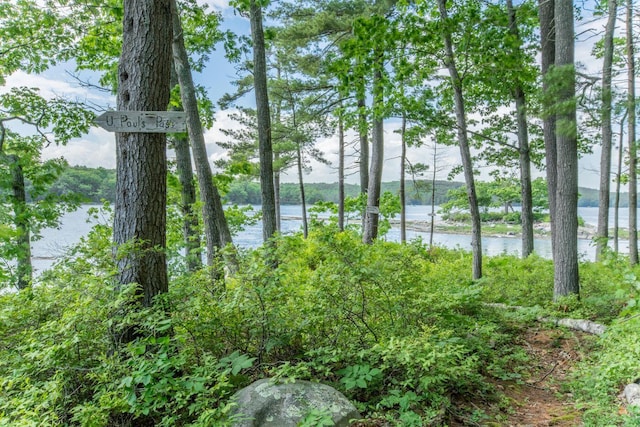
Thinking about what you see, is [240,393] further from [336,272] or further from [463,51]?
[463,51]

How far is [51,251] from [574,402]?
407cm

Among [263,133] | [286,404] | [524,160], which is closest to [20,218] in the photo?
[263,133]

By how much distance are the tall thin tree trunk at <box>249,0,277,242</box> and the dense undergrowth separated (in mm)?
2347

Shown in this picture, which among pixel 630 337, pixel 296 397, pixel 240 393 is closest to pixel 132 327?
pixel 240 393

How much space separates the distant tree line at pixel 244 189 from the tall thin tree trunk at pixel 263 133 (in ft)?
→ 6.71

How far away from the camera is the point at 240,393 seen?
6.97 ft

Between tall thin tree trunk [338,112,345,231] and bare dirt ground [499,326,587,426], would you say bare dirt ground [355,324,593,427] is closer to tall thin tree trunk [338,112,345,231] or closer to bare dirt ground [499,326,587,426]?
bare dirt ground [499,326,587,426]

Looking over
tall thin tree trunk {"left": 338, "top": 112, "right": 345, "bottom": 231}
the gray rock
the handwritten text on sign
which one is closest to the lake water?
the handwritten text on sign

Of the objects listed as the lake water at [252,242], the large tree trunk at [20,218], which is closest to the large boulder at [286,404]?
the lake water at [252,242]

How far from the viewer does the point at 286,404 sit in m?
2.02

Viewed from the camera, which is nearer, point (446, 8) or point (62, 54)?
point (446, 8)

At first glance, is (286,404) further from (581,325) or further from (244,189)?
(244,189)

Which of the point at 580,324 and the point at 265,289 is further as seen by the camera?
the point at 580,324

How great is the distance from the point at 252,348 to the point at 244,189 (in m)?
15.8
